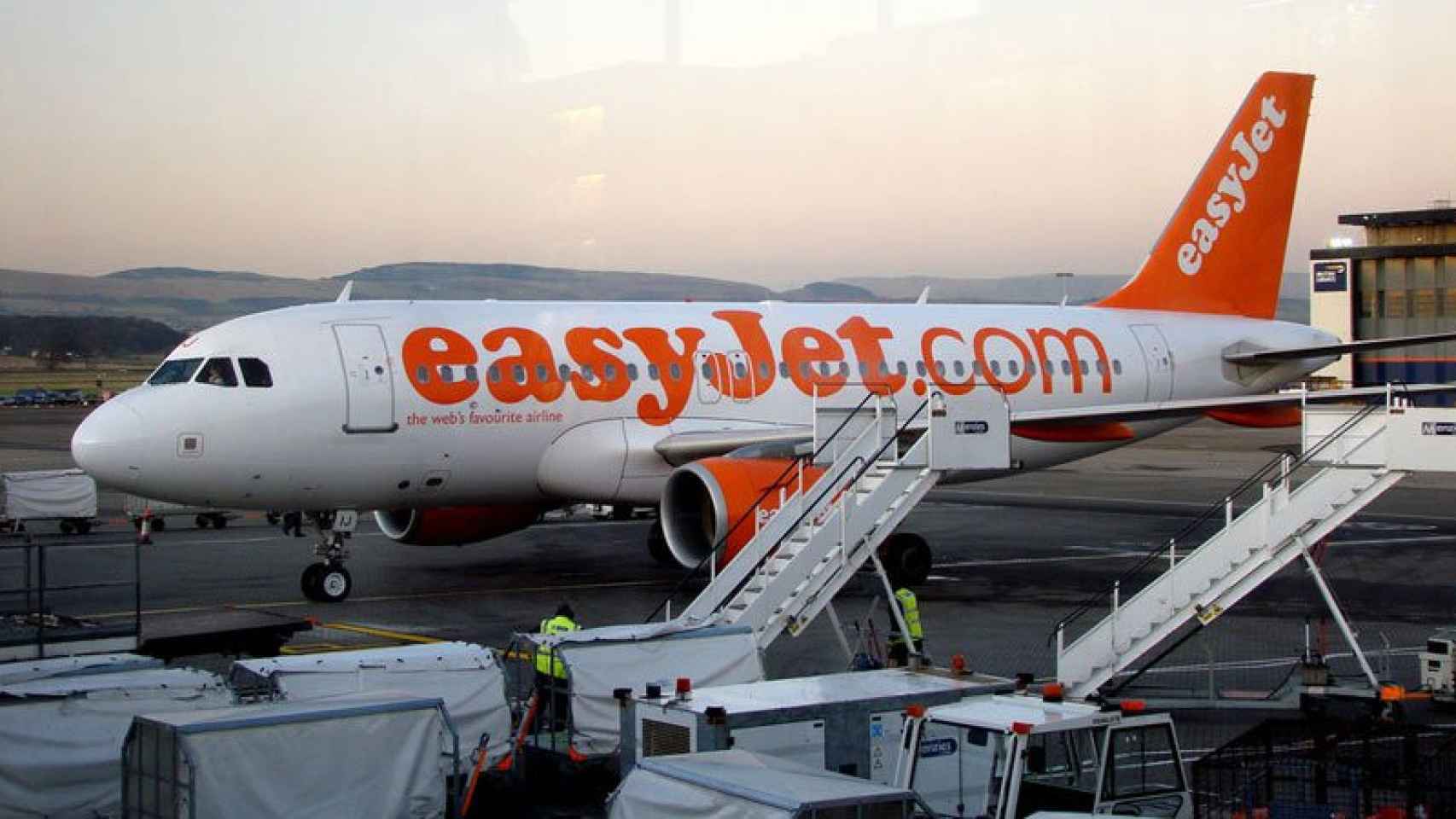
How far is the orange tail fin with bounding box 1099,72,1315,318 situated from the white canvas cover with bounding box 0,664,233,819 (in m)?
24.0

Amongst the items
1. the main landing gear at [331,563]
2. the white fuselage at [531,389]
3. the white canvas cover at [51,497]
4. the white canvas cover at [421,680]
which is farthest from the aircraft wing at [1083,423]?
the white canvas cover at [51,497]

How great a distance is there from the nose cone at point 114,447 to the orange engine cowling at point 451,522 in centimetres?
502

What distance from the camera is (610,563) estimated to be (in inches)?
1206

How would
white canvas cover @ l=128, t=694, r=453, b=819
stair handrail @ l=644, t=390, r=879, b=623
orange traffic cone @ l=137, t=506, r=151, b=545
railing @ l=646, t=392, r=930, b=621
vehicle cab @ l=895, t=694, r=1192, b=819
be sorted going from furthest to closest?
orange traffic cone @ l=137, t=506, r=151, b=545 < stair handrail @ l=644, t=390, r=879, b=623 < railing @ l=646, t=392, r=930, b=621 < vehicle cab @ l=895, t=694, r=1192, b=819 < white canvas cover @ l=128, t=694, r=453, b=819

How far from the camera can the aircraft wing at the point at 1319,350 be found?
30688 millimetres

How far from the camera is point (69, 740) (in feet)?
42.6

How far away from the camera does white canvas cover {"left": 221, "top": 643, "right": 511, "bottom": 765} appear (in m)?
14.3

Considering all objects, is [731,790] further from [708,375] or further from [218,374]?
[708,375]

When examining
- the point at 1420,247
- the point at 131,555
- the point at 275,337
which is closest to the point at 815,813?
the point at 275,337

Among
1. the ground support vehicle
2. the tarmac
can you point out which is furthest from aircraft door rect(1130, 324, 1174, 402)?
the ground support vehicle

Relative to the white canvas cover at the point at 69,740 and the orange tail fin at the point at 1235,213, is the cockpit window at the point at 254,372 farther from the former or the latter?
the orange tail fin at the point at 1235,213

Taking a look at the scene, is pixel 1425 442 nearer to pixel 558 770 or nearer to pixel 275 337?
pixel 558 770

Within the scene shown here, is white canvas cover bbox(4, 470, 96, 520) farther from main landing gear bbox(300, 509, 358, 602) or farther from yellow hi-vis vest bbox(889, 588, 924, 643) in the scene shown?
yellow hi-vis vest bbox(889, 588, 924, 643)

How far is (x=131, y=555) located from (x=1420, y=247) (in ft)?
186
